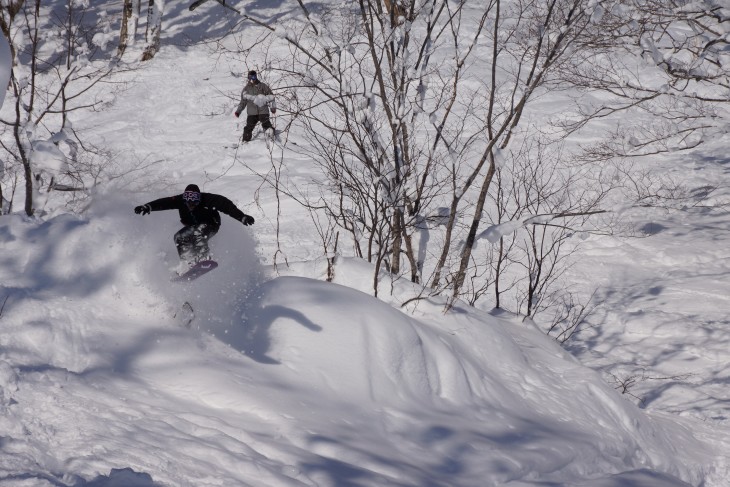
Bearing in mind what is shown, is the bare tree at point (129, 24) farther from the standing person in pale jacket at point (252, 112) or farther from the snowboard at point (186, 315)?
the snowboard at point (186, 315)

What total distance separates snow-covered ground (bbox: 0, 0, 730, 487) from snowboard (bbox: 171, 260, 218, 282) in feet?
0.30

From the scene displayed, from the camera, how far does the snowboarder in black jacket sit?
24.1ft

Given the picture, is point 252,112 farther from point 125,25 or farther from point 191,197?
point 125,25

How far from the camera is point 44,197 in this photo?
1287 centimetres

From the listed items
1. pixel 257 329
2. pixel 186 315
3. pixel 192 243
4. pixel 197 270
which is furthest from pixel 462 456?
pixel 192 243

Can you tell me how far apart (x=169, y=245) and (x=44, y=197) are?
6223 millimetres

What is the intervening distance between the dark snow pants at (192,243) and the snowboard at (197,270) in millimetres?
127

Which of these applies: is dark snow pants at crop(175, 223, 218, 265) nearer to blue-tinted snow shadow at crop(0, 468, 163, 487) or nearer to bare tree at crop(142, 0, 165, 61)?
blue-tinted snow shadow at crop(0, 468, 163, 487)

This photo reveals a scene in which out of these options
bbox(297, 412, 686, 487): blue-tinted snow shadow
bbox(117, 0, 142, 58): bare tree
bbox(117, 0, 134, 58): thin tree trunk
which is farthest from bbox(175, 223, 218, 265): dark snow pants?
bbox(117, 0, 142, 58): bare tree

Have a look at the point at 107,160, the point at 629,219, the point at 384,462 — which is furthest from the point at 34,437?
the point at 629,219

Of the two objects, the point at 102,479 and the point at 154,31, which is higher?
the point at 154,31

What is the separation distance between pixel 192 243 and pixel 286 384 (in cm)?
215

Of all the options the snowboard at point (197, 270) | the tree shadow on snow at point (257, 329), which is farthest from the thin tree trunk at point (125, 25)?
the tree shadow on snow at point (257, 329)

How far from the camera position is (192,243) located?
291 inches
